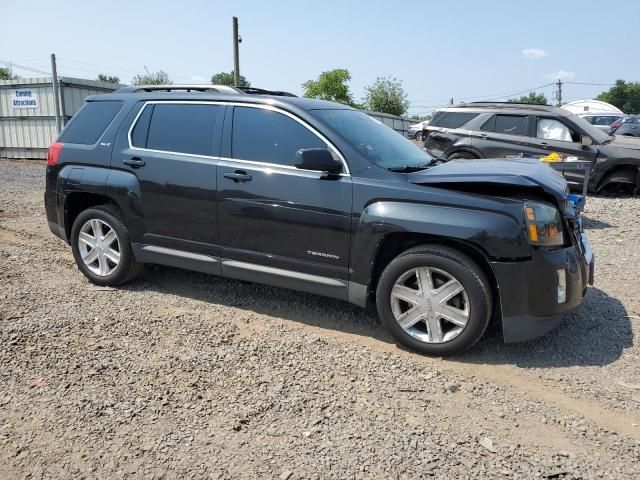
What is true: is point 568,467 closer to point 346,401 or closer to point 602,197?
point 346,401

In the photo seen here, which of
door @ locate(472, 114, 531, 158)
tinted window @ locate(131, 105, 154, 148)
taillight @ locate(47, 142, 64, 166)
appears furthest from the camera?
door @ locate(472, 114, 531, 158)

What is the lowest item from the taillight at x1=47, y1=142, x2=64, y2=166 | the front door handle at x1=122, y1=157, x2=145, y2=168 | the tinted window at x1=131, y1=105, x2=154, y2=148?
the front door handle at x1=122, y1=157, x2=145, y2=168

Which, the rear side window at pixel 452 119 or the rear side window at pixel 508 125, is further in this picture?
the rear side window at pixel 452 119

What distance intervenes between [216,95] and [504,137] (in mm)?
7067

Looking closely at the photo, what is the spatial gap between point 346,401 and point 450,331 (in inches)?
39.0

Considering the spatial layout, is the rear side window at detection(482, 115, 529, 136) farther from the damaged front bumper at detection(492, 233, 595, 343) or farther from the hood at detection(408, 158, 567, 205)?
the damaged front bumper at detection(492, 233, 595, 343)

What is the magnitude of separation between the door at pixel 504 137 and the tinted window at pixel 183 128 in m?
6.86

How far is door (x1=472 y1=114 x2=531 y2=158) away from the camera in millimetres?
9883

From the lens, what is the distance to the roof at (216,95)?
4.39 m

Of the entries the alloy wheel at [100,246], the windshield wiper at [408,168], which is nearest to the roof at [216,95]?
the windshield wiper at [408,168]

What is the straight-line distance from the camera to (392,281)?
377 centimetres

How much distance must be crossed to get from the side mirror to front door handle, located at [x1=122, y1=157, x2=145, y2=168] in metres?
1.65

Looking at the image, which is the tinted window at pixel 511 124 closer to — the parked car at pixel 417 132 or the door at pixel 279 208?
the parked car at pixel 417 132

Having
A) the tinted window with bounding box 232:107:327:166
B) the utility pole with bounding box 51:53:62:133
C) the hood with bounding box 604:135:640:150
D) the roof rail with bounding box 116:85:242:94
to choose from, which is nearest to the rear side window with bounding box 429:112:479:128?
the hood with bounding box 604:135:640:150
